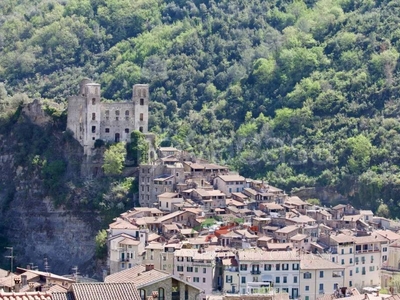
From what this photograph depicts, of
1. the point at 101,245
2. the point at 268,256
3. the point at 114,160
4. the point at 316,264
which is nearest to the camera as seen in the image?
the point at 268,256

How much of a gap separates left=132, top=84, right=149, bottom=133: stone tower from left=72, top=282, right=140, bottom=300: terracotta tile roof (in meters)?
71.4

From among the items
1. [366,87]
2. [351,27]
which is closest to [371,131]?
[366,87]

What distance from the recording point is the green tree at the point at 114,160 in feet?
327

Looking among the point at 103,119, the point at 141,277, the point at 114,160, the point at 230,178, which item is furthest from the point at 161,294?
the point at 103,119

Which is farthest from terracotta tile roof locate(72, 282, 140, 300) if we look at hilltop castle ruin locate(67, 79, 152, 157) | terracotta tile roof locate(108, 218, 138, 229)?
hilltop castle ruin locate(67, 79, 152, 157)

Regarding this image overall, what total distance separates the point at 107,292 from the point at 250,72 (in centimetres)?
10365

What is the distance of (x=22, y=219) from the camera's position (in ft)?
349

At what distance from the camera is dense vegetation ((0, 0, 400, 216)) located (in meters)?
112

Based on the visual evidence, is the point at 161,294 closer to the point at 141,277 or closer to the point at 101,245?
the point at 141,277

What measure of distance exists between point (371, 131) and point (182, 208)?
28785 mm

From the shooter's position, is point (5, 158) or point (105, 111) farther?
point (5, 158)

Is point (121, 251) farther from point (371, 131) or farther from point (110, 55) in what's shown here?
point (110, 55)

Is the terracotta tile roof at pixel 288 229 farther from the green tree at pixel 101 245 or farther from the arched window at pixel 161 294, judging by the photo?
the arched window at pixel 161 294

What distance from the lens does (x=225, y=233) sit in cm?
8481
